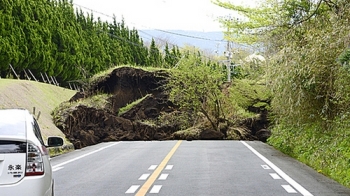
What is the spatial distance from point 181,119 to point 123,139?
144 inches

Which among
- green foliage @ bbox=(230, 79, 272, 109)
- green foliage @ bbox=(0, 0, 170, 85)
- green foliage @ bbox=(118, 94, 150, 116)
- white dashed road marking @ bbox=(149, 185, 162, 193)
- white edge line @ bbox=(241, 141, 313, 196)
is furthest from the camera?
green foliage @ bbox=(0, 0, 170, 85)

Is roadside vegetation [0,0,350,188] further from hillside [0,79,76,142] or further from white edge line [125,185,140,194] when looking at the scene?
white edge line [125,185,140,194]

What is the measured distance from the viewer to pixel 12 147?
6113 mm

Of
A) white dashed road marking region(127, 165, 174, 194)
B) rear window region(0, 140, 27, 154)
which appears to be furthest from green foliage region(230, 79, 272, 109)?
rear window region(0, 140, 27, 154)

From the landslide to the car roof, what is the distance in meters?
21.1

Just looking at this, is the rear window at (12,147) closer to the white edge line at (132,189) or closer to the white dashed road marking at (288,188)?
the white edge line at (132,189)

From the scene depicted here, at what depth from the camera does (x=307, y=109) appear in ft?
59.0

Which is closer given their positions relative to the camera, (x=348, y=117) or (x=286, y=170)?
(x=286, y=170)

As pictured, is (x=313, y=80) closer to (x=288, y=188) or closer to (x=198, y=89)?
(x=288, y=188)

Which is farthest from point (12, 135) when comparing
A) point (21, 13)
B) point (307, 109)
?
point (21, 13)

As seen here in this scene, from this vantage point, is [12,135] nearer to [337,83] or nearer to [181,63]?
[337,83]

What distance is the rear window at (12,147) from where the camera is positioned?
6062 millimetres

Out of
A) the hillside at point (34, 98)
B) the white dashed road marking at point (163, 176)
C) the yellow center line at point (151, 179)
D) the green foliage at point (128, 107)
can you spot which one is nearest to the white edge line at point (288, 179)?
the white dashed road marking at point (163, 176)

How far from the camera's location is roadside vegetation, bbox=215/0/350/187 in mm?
14453
